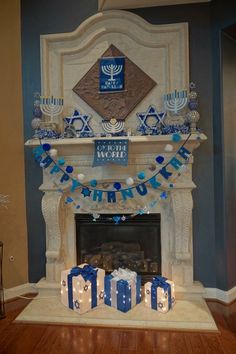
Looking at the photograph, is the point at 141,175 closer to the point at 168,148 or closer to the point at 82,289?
the point at 168,148

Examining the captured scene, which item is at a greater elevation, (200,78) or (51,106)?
(200,78)

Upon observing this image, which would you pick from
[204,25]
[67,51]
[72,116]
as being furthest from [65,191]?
[204,25]

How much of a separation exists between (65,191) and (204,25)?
201 cm

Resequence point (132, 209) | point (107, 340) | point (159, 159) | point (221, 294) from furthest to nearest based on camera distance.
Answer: point (132, 209)
point (221, 294)
point (159, 159)
point (107, 340)

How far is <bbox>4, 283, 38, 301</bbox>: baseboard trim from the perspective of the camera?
8.92ft

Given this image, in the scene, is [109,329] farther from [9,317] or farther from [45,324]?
[9,317]

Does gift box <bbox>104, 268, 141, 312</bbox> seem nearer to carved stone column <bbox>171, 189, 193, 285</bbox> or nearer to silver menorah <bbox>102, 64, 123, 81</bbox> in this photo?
carved stone column <bbox>171, 189, 193, 285</bbox>

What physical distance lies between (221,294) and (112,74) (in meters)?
2.30

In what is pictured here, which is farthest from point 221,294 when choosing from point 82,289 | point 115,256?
point 82,289

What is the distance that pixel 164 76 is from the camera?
2656mm

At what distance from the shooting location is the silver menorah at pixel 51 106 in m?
2.63

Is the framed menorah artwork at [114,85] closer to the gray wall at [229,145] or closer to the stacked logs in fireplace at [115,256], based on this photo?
the gray wall at [229,145]

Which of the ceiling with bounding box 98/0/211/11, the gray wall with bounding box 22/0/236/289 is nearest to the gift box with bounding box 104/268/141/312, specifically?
the gray wall with bounding box 22/0/236/289

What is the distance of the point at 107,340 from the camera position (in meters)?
2.06
